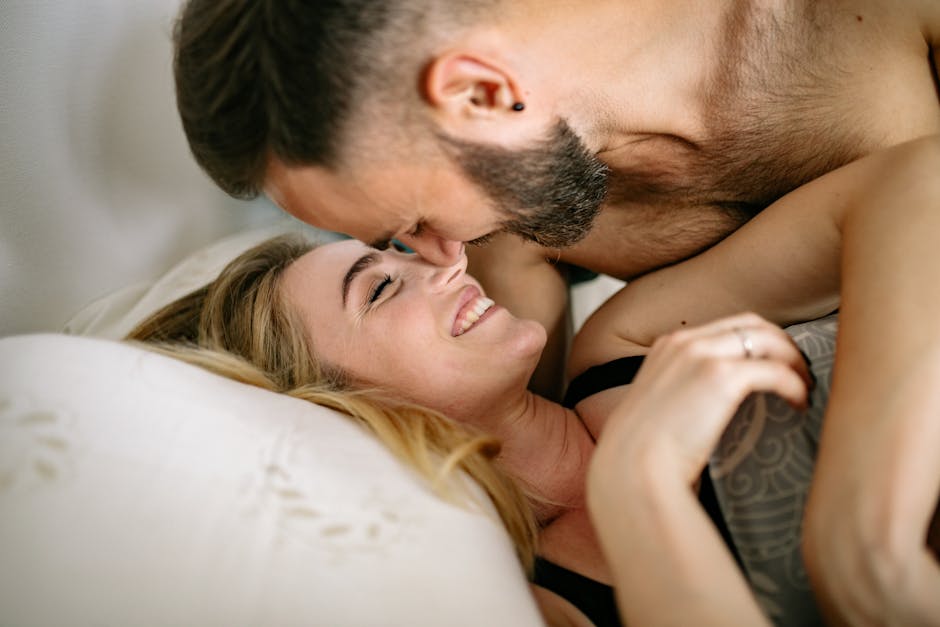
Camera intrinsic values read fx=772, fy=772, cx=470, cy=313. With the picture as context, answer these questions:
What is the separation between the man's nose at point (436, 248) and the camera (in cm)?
115

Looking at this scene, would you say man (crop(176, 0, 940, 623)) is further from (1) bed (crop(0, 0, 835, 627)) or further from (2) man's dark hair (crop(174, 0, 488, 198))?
(1) bed (crop(0, 0, 835, 627))

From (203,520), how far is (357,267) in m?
0.52

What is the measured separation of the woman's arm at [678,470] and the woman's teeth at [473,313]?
40 centimetres

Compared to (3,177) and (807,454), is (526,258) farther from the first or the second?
(3,177)

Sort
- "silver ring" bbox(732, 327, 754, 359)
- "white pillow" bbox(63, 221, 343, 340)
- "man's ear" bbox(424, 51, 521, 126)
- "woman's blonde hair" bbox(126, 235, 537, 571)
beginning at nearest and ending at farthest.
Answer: "silver ring" bbox(732, 327, 754, 359)
"man's ear" bbox(424, 51, 521, 126)
"woman's blonde hair" bbox(126, 235, 537, 571)
"white pillow" bbox(63, 221, 343, 340)

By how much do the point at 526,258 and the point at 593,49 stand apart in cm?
55

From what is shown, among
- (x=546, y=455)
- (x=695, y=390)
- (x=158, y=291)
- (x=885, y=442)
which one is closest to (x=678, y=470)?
(x=695, y=390)

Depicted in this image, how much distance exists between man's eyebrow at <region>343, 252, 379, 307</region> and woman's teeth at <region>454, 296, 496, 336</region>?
18cm

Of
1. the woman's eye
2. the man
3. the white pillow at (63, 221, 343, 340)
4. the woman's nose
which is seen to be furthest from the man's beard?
the white pillow at (63, 221, 343, 340)

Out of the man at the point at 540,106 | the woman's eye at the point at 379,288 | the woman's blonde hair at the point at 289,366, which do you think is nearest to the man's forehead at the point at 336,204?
the man at the point at 540,106

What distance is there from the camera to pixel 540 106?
101cm

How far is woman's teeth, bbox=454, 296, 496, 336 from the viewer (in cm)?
118

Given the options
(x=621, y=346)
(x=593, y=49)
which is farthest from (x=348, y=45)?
(x=621, y=346)

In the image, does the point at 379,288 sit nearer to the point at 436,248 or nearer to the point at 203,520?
the point at 436,248
